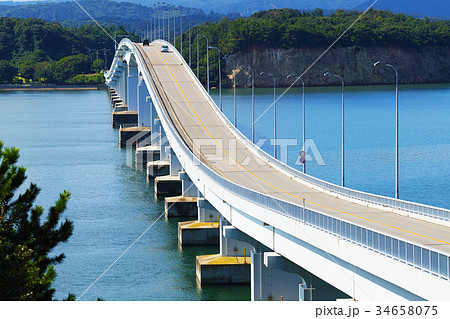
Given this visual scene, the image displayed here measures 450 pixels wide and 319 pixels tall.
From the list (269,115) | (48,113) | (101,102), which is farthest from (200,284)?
(101,102)

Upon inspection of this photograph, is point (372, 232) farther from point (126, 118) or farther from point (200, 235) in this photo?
point (126, 118)

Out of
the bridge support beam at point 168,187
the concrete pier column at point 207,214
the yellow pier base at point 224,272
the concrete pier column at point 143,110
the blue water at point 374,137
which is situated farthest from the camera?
the concrete pier column at point 143,110

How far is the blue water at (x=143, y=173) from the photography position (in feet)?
130

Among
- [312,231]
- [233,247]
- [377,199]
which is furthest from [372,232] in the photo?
[233,247]

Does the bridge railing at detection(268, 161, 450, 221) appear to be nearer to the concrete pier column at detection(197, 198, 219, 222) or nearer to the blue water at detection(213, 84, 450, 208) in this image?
the concrete pier column at detection(197, 198, 219, 222)

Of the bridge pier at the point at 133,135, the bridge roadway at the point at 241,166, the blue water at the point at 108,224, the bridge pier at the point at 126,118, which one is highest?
the bridge roadway at the point at 241,166

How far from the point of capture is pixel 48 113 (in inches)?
5935

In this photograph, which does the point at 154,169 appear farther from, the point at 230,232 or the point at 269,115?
the point at 269,115

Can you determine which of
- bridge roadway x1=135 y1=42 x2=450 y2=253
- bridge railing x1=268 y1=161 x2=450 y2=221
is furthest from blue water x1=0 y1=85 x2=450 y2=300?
bridge railing x1=268 y1=161 x2=450 y2=221

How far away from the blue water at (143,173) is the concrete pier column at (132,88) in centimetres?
517

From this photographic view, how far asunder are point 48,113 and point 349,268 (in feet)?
440

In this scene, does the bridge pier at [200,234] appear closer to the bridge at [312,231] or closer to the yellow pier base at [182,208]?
the bridge at [312,231]

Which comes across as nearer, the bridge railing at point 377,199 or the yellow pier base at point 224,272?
the bridge railing at point 377,199

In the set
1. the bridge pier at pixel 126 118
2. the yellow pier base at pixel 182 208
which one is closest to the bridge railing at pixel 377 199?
the yellow pier base at pixel 182 208
